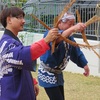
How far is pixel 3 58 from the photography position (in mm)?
3695

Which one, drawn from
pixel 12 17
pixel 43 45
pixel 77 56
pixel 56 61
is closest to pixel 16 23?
pixel 12 17

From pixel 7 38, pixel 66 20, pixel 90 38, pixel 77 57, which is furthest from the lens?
pixel 90 38

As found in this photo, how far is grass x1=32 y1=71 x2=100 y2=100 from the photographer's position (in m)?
7.46

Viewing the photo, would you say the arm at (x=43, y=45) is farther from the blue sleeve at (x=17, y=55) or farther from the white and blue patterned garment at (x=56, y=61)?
the white and blue patterned garment at (x=56, y=61)

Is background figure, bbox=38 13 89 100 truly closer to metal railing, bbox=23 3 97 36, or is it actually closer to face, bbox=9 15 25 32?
face, bbox=9 15 25 32

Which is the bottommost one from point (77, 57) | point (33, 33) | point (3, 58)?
point (33, 33)

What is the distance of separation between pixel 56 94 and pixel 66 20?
1033mm

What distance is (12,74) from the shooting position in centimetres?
372

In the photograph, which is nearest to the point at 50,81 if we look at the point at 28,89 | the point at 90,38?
the point at 28,89

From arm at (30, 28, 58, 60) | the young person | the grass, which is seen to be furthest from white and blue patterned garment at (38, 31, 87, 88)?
the grass

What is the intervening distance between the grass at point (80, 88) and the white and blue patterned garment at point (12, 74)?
3.61 meters

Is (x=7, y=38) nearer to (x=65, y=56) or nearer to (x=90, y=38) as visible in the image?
(x=65, y=56)

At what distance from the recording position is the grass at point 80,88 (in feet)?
24.5

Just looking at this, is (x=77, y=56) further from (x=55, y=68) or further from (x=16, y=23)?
(x=16, y=23)
